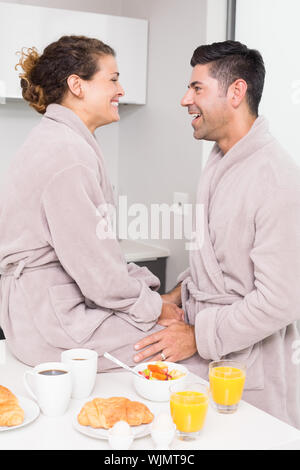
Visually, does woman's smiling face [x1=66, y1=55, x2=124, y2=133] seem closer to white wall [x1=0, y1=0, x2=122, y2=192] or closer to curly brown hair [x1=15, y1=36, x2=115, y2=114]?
curly brown hair [x1=15, y1=36, x2=115, y2=114]

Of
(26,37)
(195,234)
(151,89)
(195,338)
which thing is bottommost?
(195,338)

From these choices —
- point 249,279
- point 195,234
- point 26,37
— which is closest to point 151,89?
point 26,37

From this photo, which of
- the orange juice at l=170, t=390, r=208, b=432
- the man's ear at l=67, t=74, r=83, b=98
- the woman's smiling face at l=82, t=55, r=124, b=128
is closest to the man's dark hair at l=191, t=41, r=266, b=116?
the woman's smiling face at l=82, t=55, r=124, b=128

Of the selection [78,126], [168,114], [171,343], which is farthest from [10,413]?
[168,114]

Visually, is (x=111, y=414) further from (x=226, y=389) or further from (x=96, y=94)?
(x=96, y=94)

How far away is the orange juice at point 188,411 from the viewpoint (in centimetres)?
108

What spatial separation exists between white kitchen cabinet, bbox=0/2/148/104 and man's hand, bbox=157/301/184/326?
5.01 feet

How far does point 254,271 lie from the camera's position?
161 cm

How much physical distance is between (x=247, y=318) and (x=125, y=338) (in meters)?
0.34

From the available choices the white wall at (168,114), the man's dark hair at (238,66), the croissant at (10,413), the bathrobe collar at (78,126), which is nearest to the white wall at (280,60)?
the white wall at (168,114)

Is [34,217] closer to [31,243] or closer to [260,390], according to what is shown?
[31,243]

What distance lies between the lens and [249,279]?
1.65m

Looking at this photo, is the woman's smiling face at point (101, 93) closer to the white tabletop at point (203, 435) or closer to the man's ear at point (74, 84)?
the man's ear at point (74, 84)

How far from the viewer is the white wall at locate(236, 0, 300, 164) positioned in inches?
92.5
